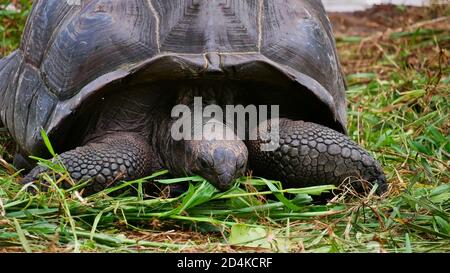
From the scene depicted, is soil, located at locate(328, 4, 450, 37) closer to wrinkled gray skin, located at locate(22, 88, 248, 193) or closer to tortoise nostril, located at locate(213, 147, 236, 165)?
wrinkled gray skin, located at locate(22, 88, 248, 193)

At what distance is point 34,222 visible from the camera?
11.5 feet

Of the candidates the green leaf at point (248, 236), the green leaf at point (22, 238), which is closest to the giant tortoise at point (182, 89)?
the green leaf at point (248, 236)

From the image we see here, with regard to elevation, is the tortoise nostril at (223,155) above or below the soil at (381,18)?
below

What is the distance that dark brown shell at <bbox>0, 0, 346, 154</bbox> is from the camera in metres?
4.02

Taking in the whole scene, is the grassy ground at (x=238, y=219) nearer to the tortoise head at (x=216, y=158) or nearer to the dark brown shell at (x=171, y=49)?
the tortoise head at (x=216, y=158)

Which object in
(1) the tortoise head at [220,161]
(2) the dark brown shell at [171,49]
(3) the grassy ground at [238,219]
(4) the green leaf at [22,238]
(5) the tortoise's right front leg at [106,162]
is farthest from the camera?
(2) the dark brown shell at [171,49]

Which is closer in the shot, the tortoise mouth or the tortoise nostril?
the tortoise nostril

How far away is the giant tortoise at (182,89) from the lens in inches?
157

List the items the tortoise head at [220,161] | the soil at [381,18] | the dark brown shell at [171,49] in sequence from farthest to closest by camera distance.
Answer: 1. the soil at [381,18]
2. the dark brown shell at [171,49]
3. the tortoise head at [220,161]

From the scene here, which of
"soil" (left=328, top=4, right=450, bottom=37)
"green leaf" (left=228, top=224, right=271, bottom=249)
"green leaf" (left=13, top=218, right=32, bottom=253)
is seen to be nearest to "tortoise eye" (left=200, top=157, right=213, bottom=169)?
"green leaf" (left=228, top=224, right=271, bottom=249)

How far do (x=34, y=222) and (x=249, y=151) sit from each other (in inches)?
46.5

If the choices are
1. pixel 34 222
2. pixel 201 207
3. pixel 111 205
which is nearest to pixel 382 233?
pixel 201 207

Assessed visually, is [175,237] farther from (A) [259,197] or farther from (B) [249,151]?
(B) [249,151]

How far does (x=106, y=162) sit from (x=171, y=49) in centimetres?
58
